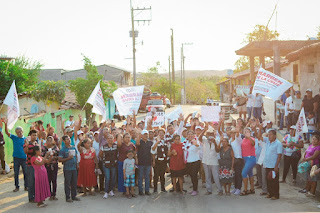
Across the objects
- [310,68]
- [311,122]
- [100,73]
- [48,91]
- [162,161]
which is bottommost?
[162,161]

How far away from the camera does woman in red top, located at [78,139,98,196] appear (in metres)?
10.1

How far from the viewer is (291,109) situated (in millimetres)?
14094

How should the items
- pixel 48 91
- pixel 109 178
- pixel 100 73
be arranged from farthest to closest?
pixel 100 73 → pixel 48 91 → pixel 109 178

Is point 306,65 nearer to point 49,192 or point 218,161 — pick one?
point 218,161

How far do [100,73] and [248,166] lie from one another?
5205cm

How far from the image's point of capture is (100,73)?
6025cm

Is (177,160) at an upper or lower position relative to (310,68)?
lower

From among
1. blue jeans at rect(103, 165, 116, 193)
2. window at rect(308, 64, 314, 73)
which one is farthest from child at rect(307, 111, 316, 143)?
blue jeans at rect(103, 165, 116, 193)

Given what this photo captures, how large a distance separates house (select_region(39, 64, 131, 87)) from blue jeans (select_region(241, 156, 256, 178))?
139ft

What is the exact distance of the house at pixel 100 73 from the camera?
5409 centimetres

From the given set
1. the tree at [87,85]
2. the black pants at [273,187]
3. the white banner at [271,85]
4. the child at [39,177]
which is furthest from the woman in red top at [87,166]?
the tree at [87,85]

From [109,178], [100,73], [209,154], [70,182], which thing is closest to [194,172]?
[209,154]

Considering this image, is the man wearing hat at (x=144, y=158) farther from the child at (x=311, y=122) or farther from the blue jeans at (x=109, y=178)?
the child at (x=311, y=122)

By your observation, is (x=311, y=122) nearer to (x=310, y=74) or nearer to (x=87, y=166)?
(x=310, y=74)
